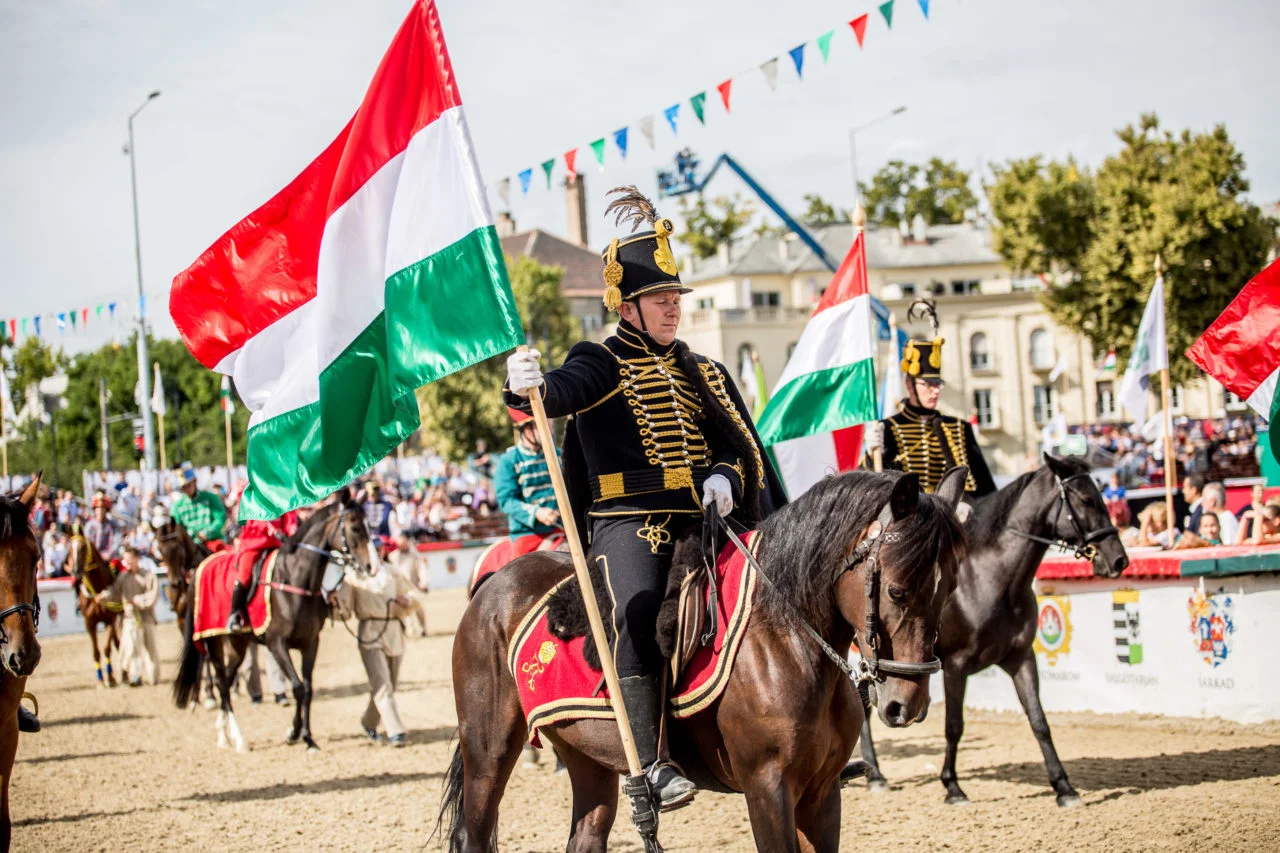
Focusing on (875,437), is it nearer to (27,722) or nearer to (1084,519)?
(1084,519)

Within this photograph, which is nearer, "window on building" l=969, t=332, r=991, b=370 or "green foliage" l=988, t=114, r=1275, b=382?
"green foliage" l=988, t=114, r=1275, b=382

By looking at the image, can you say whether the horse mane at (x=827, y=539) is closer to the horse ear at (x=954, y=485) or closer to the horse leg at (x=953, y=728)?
the horse ear at (x=954, y=485)

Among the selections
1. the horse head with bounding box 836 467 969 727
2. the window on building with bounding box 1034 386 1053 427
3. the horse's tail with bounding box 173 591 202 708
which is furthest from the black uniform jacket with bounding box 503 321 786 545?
the window on building with bounding box 1034 386 1053 427

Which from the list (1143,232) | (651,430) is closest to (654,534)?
(651,430)

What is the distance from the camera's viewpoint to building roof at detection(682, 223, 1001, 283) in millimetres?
77750

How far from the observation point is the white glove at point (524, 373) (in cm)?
480

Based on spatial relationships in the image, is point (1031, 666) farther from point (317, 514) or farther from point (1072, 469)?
point (317, 514)

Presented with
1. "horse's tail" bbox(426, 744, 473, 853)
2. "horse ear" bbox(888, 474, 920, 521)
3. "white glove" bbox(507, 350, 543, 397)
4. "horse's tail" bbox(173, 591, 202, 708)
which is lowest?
"horse's tail" bbox(173, 591, 202, 708)

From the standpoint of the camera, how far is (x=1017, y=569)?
9.51 m

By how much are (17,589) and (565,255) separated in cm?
10058

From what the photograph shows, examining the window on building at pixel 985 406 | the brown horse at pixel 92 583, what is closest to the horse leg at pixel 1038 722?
the brown horse at pixel 92 583

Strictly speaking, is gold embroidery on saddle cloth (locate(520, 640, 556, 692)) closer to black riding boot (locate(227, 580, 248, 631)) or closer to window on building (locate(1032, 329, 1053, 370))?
black riding boot (locate(227, 580, 248, 631))

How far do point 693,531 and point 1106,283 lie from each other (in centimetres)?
4149

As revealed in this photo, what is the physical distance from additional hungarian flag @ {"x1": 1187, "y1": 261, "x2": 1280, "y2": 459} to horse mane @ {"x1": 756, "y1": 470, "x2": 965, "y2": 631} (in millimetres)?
4737
